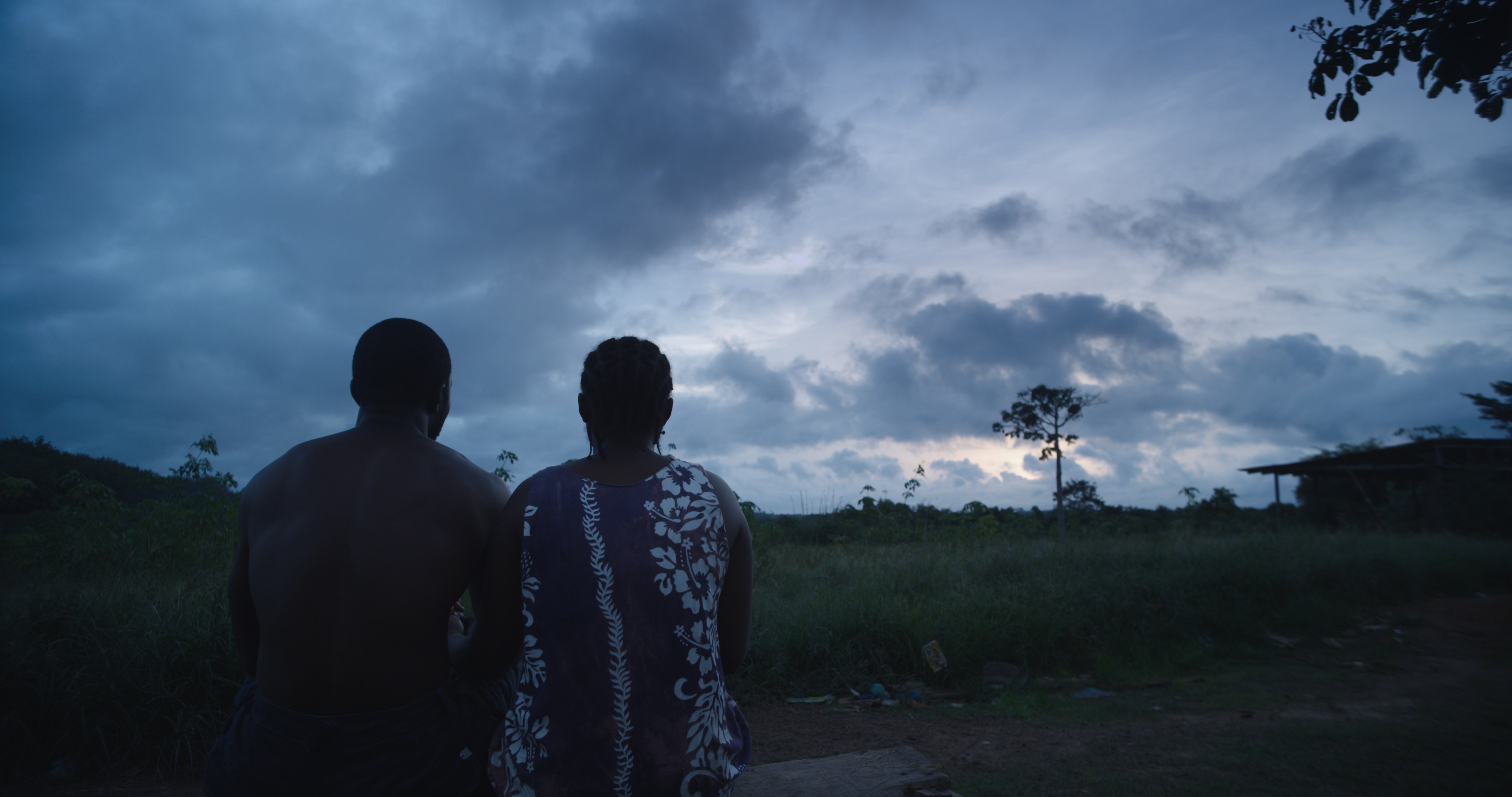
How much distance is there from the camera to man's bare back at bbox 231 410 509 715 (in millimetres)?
1686

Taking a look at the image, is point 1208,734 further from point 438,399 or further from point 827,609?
point 438,399

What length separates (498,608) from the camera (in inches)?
71.3

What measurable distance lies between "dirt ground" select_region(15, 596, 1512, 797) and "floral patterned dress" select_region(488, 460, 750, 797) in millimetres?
2505

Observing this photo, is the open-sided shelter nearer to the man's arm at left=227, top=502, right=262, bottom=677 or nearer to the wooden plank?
the wooden plank

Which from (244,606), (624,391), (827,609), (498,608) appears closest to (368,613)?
(498,608)

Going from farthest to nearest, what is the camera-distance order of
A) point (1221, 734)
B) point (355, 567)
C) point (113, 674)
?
point (1221, 734), point (113, 674), point (355, 567)

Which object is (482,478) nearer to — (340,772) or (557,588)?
(557,588)

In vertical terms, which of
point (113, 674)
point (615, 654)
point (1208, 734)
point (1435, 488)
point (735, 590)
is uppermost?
point (1435, 488)

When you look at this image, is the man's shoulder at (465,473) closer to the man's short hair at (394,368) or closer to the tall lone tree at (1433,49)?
the man's short hair at (394,368)

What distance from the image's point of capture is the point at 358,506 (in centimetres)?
173

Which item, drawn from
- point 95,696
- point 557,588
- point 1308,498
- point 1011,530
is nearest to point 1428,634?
point 1011,530

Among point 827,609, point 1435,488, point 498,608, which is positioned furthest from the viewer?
point 1435,488

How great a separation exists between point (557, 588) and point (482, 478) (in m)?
0.55

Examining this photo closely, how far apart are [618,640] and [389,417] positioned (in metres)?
0.94
